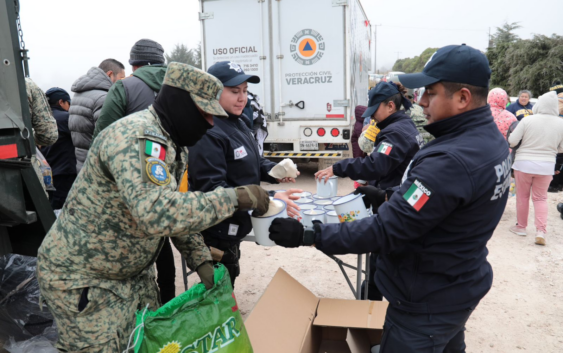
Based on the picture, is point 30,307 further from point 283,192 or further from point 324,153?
point 324,153

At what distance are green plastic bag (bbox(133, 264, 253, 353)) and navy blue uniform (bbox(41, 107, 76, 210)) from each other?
3.32 meters

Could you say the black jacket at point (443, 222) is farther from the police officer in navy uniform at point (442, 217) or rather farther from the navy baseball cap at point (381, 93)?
the navy baseball cap at point (381, 93)

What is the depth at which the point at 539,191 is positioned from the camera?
532cm

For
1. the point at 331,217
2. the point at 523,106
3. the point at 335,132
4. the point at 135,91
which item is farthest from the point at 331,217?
the point at 523,106

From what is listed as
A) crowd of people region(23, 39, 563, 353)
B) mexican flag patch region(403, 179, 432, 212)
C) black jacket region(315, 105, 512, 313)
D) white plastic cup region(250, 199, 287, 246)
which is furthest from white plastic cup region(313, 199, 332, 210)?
mexican flag patch region(403, 179, 432, 212)

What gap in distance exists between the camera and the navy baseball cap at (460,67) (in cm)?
154

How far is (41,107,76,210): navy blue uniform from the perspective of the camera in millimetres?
4340

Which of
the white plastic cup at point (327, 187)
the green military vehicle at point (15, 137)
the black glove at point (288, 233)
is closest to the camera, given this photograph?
the black glove at point (288, 233)

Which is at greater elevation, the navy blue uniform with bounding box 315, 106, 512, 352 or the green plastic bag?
the navy blue uniform with bounding box 315, 106, 512, 352

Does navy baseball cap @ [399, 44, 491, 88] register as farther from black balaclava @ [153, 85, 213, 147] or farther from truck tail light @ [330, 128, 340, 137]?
truck tail light @ [330, 128, 340, 137]

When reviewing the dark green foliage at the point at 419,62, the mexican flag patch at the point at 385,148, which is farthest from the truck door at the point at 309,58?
the dark green foliage at the point at 419,62

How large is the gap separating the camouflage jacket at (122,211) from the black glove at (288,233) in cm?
32

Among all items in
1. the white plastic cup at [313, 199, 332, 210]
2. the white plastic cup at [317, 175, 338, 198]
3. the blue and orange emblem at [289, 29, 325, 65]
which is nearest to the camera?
the white plastic cup at [313, 199, 332, 210]

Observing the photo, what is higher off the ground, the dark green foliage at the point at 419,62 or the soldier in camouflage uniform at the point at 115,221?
the dark green foliage at the point at 419,62
